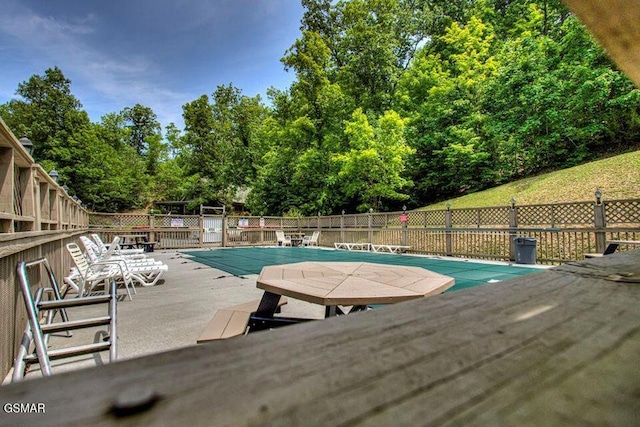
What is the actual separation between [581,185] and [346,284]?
44.5 feet

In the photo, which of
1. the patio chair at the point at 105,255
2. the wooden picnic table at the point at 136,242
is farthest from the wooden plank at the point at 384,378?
the wooden picnic table at the point at 136,242

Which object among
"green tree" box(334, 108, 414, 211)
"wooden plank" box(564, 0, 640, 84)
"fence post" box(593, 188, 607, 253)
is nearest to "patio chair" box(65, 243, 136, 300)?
"wooden plank" box(564, 0, 640, 84)

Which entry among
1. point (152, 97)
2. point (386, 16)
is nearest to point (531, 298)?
point (386, 16)

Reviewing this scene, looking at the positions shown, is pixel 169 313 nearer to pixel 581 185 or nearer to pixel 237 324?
pixel 237 324

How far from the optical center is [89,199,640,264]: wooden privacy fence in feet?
23.9

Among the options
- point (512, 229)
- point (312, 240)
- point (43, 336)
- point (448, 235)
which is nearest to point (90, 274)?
point (43, 336)

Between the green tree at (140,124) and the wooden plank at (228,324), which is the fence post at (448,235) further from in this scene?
the green tree at (140,124)

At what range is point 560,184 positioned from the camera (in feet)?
40.5

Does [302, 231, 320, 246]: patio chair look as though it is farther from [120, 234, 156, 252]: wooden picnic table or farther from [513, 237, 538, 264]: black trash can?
[513, 237, 538, 264]: black trash can

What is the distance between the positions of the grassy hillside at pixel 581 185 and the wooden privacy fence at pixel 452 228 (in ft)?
8.52

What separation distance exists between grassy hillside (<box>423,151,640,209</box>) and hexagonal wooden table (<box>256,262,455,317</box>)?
38.5 feet

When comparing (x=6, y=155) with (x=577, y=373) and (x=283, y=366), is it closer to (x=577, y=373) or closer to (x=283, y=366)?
(x=283, y=366)

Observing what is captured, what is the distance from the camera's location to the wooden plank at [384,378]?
289 millimetres

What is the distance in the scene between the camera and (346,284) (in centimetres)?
217
